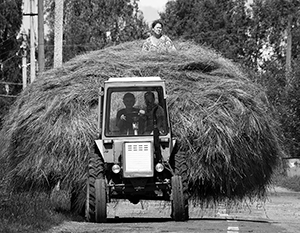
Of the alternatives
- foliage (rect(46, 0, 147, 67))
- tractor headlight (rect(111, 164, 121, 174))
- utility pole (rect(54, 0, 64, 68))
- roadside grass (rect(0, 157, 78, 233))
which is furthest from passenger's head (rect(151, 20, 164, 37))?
foliage (rect(46, 0, 147, 67))

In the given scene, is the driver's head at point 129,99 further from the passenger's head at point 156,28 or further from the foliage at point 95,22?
the foliage at point 95,22

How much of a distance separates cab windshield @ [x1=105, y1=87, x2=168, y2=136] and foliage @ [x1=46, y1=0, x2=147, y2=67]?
38923 millimetres

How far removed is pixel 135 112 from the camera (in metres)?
14.3

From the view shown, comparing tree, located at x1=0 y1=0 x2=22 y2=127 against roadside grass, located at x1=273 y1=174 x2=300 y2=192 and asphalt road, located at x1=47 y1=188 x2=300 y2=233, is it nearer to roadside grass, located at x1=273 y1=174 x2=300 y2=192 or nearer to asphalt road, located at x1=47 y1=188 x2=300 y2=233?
roadside grass, located at x1=273 y1=174 x2=300 y2=192

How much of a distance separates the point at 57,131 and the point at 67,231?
245 centimetres

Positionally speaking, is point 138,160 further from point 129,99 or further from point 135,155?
point 129,99

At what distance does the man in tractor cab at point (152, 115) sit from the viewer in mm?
14133

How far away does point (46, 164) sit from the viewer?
14.4m

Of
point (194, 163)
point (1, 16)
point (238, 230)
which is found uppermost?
point (1, 16)

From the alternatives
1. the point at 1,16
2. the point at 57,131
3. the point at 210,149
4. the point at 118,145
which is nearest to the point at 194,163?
the point at 210,149

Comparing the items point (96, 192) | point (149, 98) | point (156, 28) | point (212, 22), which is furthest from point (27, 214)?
point (212, 22)

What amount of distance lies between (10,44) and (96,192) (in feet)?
153

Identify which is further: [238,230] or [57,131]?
[57,131]

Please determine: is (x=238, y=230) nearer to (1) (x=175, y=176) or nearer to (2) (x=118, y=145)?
(1) (x=175, y=176)
